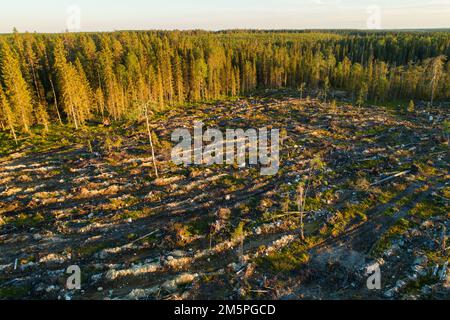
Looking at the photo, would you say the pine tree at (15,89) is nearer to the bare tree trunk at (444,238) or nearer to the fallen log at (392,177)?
the fallen log at (392,177)

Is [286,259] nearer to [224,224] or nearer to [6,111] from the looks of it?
[224,224]

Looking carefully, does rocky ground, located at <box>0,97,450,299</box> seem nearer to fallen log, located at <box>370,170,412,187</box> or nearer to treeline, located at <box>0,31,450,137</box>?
fallen log, located at <box>370,170,412,187</box>

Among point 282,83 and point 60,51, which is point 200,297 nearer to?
point 60,51

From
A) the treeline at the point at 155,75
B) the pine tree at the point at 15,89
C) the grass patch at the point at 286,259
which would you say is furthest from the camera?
the treeline at the point at 155,75

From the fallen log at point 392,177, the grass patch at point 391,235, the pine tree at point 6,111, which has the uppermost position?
the pine tree at point 6,111

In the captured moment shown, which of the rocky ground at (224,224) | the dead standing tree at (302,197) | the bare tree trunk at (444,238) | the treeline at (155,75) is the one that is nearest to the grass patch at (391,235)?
the rocky ground at (224,224)

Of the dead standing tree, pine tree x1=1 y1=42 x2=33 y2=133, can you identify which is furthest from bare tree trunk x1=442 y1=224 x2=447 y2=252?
pine tree x1=1 y1=42 x2=33 y2=133

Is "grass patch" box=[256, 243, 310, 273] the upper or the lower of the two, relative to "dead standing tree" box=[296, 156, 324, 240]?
lower
